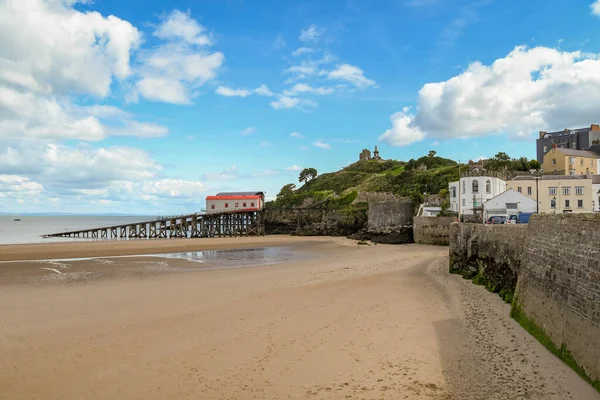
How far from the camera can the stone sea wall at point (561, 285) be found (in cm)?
638

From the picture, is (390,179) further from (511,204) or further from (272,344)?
(272,344)

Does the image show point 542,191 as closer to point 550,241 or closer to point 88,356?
point 550,241

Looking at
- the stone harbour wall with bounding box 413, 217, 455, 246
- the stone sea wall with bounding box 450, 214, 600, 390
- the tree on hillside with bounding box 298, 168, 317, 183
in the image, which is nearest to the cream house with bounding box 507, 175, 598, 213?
the stone harbour wall with bounding box 413, 217, 455, 246

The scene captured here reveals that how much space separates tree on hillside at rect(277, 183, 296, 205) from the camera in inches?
2618

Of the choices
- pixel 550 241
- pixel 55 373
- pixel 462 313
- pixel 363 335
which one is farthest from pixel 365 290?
pixel 55 373

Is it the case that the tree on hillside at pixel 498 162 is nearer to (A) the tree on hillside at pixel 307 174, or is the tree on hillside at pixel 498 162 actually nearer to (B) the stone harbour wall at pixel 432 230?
(B) the stone harbour wall at pixel 432 230

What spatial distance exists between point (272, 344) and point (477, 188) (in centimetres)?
3056

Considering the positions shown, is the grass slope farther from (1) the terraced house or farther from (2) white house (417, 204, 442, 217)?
(1) the terraced house

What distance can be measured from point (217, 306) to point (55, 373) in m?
5.07

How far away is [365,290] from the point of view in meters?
13.9

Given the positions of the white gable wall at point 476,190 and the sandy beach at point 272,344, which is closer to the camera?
the sandy beach at point 272,344

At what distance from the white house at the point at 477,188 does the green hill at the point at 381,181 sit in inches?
327

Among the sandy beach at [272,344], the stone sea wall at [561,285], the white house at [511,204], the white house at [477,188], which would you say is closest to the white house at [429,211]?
the white house at [477,188]

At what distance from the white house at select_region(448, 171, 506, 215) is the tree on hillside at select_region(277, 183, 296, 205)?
113 ft
